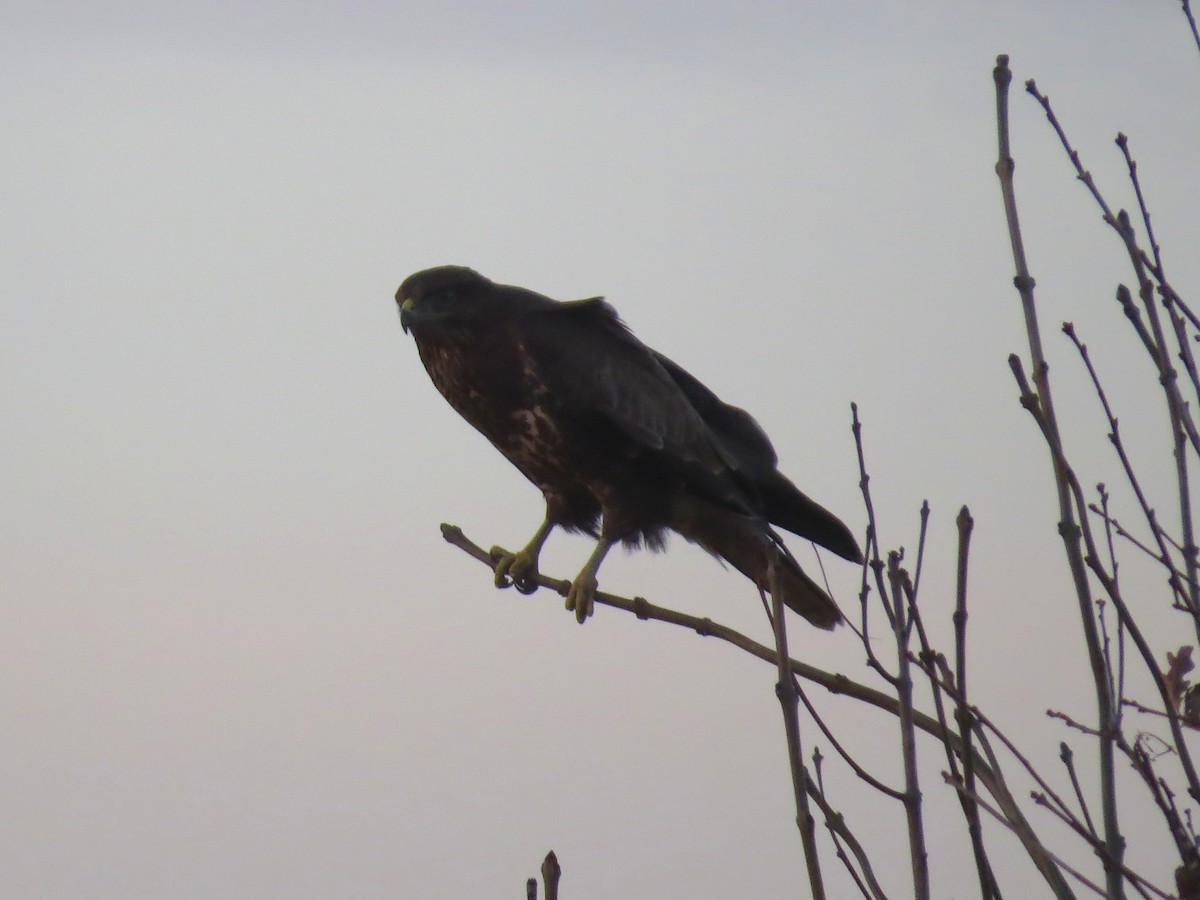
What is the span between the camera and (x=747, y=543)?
4969mm

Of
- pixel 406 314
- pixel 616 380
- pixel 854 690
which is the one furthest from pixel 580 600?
pixel 854 690

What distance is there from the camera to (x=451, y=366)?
4.83 metres

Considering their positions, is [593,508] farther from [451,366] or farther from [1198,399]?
[1198,399]

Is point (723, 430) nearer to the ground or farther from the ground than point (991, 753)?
farther from the ground

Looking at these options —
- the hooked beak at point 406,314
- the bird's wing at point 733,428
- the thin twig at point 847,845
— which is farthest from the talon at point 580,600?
the thin twig at point 847,845

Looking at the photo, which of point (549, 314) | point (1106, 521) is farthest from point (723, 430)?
point (1106, 521)

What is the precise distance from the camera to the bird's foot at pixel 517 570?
4863 millimetres

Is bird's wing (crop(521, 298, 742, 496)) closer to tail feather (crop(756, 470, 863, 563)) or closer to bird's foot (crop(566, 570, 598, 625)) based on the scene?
tail feather (crop(756, 470, 863, 563))

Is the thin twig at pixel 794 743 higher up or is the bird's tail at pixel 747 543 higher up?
the bird's tail at pixel 747 543

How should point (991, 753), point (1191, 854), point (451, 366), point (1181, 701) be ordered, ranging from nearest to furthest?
point (1191, 854)
point (991, 753)
point (1181, 701)
point (451, 366)

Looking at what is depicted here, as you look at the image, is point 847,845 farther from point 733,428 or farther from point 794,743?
point 733,428

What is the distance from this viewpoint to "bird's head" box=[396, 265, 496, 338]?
4.81 meters

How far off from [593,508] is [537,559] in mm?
287

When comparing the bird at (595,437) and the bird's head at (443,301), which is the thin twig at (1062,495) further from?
the bird's head at (443,301)
